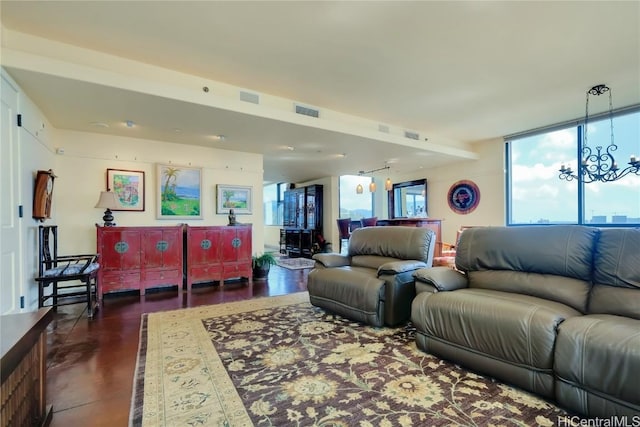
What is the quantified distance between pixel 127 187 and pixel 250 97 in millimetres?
2613

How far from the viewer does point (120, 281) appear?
439 centimetres

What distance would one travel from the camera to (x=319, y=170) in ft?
27.8

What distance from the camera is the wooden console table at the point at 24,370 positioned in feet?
3.80

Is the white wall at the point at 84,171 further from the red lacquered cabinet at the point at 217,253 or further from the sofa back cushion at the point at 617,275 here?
the sofa back cushion at the point at 617,275

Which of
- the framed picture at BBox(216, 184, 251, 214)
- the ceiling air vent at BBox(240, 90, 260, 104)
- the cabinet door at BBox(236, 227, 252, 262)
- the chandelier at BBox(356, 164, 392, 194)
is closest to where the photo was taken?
the ceiling air vent at BBox(240, 90, 260, 104)

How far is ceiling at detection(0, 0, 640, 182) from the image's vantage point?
2.60 m

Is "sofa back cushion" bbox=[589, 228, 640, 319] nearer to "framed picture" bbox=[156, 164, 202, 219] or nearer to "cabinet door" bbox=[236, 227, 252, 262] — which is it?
"cabinet door" bbox=[236, 227, 252, 262]

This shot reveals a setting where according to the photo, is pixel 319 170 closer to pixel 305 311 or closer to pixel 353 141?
pixel 353 141

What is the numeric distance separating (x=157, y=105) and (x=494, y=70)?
4.08m

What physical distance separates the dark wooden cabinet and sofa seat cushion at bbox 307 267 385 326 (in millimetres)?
5718

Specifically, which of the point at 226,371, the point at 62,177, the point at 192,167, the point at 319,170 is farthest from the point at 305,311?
the point at 319,170

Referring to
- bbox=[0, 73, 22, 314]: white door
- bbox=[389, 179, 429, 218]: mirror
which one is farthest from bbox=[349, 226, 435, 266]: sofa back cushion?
bbox=[389, 179, 429, 218]: mirror

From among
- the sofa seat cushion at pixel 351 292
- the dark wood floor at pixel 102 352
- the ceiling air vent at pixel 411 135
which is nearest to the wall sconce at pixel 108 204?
the dark wood floor at pixel 102 352

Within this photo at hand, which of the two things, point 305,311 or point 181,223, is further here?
point 181,223
